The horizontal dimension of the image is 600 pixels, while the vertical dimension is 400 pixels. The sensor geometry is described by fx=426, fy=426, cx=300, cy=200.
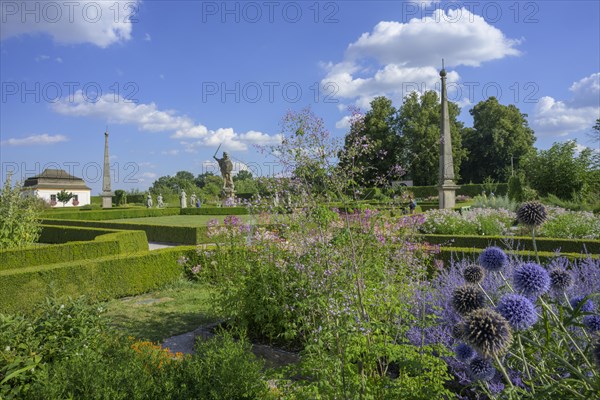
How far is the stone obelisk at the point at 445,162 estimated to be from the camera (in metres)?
17.3

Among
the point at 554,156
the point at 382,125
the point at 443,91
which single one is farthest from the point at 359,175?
the point at 382,125

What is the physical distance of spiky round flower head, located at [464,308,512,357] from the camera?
174 centimetres

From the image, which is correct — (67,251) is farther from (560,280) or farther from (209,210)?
(209,210)

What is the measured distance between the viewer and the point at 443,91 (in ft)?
59.7

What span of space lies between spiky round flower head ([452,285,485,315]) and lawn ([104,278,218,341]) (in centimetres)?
413

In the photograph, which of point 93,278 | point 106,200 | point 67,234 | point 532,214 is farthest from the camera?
point 106,200

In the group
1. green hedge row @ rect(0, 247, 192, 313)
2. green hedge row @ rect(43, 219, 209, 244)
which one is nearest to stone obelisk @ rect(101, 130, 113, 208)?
green hedge row @ rect(43, 219, 209, 244)

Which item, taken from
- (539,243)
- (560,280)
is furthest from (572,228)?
(560,280)

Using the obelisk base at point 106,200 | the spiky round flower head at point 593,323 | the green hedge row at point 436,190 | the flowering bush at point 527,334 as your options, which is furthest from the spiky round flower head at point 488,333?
the obelisk base at point 106,200

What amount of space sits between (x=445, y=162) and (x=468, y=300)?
16.0 m

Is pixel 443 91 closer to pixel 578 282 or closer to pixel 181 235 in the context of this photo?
pixel 181 235

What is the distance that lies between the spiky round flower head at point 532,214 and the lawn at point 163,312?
13.7ft

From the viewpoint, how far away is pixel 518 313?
1.90 metres

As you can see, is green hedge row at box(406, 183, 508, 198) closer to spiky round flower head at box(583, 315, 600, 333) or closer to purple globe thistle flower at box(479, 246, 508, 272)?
purple globe thistle flower at box(479, 246, 508, 272)
